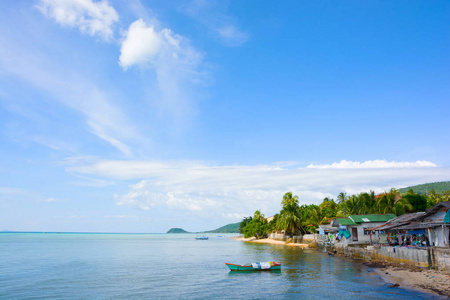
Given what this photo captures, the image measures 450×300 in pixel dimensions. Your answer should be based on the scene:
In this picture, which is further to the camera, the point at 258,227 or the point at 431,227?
the point at 258,227

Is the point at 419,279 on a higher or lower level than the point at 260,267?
higher

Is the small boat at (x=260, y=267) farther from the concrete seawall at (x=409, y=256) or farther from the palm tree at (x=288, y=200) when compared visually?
the palm tree at (x=288, y=200)

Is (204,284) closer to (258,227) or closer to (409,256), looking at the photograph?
(409,256)

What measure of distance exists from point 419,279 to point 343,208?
5362 cm

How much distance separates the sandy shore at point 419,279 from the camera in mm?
23484

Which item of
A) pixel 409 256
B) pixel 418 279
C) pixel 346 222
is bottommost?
pixel 418 279

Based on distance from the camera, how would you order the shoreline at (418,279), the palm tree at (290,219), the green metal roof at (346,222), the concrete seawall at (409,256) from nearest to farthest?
the shoreline at (418,279) < the concrete seawall at (409,256) < the green metal roof at (346,222) < the palm tree at (290,219)

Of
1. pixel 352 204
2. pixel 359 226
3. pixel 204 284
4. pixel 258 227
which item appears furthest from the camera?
pixel 258 227

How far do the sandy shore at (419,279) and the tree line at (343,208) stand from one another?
103 ft

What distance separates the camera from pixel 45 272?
43.6 meters

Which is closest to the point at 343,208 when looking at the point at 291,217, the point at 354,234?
the point at 291,217

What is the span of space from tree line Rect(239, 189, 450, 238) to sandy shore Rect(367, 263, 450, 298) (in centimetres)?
3126

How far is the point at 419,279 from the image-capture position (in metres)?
26.5

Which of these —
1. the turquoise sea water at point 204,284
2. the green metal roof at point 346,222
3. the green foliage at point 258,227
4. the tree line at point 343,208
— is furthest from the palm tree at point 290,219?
the turquoise sea water at point 204,284
